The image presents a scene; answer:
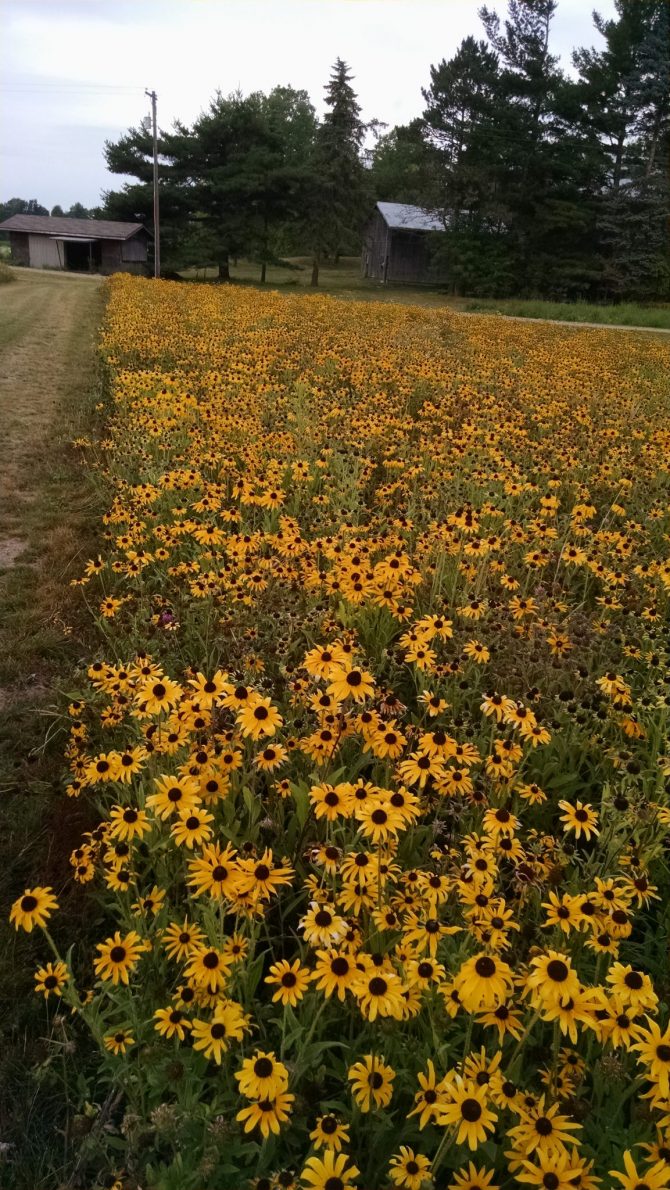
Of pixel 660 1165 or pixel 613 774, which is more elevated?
pixel 660 1165

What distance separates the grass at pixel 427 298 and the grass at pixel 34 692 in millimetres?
21671

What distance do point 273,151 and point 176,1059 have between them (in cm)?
4554

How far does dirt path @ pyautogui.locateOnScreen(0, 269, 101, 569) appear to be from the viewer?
6133 millimetres

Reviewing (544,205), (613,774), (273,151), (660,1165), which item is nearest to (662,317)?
(544,205)

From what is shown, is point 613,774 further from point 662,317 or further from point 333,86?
point 333,86

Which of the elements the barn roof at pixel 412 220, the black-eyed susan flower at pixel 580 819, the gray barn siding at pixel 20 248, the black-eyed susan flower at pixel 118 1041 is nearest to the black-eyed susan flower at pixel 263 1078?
the black-eyed susan flower at pixel 118 1041

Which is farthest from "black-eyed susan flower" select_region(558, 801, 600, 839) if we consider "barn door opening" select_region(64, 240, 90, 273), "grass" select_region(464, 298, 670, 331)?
"barn door opening" select_region(64, 240, 90, 273)

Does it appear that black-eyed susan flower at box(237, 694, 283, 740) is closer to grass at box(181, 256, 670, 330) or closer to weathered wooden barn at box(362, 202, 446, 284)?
grass at box(181, 256, 670, 330)

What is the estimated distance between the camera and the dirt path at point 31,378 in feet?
20.1

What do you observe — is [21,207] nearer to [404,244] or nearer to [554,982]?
[404,244]

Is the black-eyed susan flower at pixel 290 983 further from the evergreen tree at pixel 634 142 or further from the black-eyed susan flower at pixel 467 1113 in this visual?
the evergreen tree at pixel 634 142

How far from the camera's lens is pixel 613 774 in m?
2.77

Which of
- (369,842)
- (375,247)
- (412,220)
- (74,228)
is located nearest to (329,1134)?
(369,842)

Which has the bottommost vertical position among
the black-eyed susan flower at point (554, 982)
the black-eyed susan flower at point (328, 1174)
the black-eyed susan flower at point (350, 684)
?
the black-eyed susan flower at point (328, 1174)
